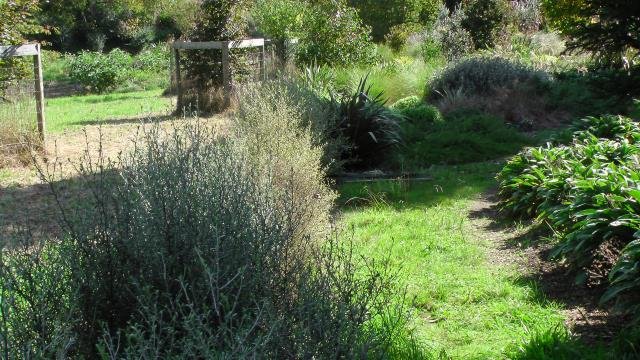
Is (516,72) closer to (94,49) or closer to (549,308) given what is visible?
(549,308)

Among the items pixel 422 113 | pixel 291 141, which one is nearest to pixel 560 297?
pixel 291 141

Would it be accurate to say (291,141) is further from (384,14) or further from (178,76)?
(384,14)

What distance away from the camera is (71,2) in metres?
30.9

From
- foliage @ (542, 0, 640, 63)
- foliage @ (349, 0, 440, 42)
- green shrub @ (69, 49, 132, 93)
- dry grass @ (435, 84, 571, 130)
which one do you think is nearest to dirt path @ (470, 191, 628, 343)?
foliage @ (542, 0, 640, 63)

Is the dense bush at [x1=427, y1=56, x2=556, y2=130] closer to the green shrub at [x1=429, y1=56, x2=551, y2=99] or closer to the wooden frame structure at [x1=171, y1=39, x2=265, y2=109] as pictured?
the green shrub at [x1=429, y1=56, x2=551, y2=99]

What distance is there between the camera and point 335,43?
17828 millimetres

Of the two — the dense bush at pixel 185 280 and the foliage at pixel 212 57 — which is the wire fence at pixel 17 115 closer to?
the foliage at pixel 212 57

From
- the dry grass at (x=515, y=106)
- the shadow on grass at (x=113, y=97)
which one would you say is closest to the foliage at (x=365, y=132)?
the dry grass at (x=515, y=106)

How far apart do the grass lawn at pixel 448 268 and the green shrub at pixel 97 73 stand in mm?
15622

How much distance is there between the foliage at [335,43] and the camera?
1775cm

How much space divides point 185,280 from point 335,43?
49.4 ft

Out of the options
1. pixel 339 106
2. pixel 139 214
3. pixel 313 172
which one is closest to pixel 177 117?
pixel 339 106

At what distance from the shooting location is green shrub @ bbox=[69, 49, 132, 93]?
74.0 ft

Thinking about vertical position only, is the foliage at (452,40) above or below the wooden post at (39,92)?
above
